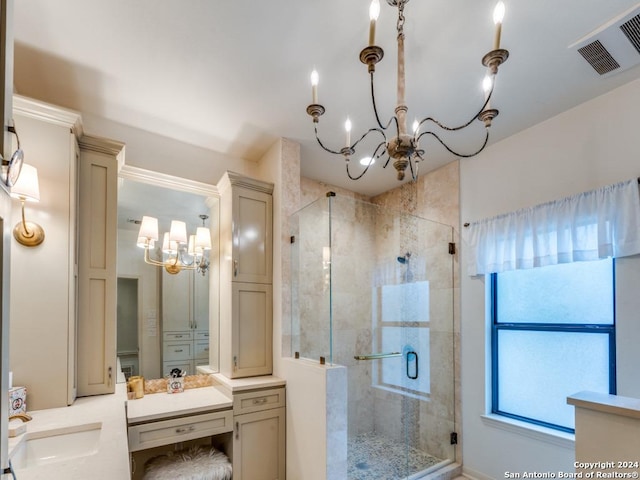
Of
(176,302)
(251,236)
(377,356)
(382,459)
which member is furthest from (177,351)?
(382,459)

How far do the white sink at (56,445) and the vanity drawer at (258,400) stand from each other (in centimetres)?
92

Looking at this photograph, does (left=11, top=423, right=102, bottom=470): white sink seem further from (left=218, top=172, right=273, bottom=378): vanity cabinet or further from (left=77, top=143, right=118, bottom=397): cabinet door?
(left=218, top=172, right=273, bottom=378): vanity cabinet

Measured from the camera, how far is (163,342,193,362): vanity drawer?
9.25 feet

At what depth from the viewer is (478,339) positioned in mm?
3061

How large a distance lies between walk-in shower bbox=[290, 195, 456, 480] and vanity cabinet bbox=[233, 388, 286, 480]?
0.70 m

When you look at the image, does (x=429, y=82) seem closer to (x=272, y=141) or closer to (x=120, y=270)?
(x=272, y=141)

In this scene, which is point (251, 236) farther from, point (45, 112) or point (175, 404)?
point (45, 112)

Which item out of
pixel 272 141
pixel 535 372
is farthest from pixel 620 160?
pixel 272 141

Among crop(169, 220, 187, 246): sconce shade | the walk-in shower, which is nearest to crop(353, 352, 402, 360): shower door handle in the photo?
the walk-in shower

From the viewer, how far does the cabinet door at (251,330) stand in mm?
2796

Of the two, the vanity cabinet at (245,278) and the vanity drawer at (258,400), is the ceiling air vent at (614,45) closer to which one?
the vanity cabinet at (245,278)

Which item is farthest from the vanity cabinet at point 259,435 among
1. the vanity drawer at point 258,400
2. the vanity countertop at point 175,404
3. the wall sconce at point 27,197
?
the wall sconce at point 27,197

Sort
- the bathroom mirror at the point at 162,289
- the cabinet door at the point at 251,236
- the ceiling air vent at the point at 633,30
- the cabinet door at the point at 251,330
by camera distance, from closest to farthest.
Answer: the ceiling air vent at the point at 633,30, the bathroom mirror at the point at 162,289, the cabinet door at the point at 251,330, the cabinet door at the point at 251,236

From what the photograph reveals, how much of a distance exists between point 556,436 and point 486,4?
2.69 metres
